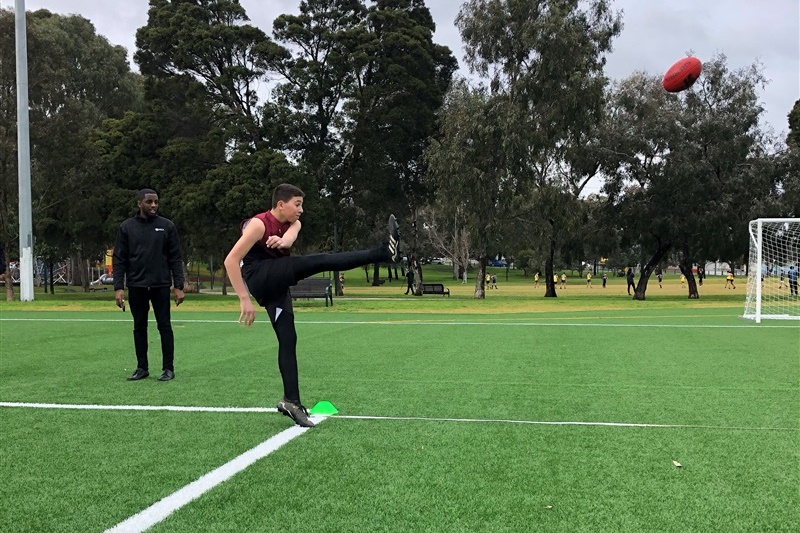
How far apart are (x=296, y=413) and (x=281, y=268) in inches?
43.2

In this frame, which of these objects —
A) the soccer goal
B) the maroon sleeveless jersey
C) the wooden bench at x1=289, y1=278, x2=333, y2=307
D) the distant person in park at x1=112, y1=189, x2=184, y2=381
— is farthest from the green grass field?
the soccer goal

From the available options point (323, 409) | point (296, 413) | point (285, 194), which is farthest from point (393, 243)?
point (296, 413)

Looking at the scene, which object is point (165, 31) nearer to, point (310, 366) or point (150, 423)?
point (310, 366)

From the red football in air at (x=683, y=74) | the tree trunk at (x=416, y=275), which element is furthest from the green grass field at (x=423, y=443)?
the tree trunk at (x=416, y=275)

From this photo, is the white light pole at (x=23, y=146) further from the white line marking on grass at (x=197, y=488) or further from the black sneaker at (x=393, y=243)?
the white line marking on grass at (x=197, y=488)

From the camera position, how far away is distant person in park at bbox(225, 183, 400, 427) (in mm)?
4844

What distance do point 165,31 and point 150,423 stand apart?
1207 inches

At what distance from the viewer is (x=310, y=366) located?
8.16 m

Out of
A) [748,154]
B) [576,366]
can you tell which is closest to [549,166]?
[748,154]

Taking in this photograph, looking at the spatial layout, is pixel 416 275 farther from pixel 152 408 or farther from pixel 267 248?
pixel 267 248

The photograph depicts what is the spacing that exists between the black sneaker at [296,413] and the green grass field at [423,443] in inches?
5.0

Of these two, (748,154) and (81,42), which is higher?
(81,42)

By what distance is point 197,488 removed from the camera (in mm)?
3518

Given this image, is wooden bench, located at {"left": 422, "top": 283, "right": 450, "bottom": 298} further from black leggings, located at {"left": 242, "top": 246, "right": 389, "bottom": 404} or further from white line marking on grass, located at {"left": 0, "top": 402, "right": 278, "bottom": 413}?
black leggings, located at {"left": 242, "top": 246, "right": 389, "bottom": 404}
